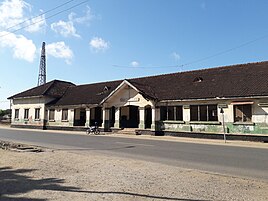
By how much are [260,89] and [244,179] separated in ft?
50.5

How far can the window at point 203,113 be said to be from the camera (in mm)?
23716

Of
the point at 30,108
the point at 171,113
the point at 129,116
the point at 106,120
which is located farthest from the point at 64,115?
the point at 171,113

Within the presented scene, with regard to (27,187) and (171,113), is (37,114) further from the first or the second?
(27,187)

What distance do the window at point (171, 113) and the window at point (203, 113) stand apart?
1.28 m

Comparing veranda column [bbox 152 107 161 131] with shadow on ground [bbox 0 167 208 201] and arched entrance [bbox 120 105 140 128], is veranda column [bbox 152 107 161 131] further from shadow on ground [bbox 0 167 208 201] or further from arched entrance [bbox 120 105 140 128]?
shadow on ground [bbox 0 167 208 201]

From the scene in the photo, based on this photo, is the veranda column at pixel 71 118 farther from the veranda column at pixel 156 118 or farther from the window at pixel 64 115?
the veranda column at pixel 156 118

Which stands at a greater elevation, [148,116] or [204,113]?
[204,113]

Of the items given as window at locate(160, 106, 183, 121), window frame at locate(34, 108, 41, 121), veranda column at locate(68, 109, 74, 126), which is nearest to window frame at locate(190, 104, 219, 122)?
window at locate(160, 106, 183, 121)

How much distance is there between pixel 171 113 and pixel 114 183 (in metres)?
20.0

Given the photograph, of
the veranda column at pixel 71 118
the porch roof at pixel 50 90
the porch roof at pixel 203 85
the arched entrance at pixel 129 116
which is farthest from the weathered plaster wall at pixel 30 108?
the arched entrance at pixel 129 116

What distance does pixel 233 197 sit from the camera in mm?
5824

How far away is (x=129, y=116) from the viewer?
32594 mm

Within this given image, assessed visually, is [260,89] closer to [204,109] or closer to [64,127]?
[204,109]

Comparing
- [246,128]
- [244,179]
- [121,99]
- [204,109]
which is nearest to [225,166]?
[244,179]
